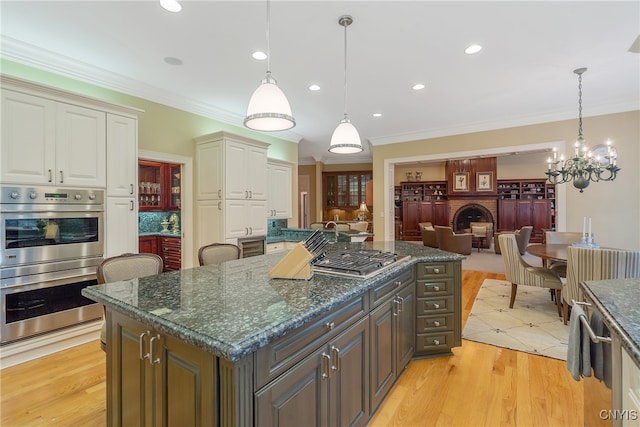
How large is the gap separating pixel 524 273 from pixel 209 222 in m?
4.22

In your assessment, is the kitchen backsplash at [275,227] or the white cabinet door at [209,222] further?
the kitchen backsplash at [275,227]

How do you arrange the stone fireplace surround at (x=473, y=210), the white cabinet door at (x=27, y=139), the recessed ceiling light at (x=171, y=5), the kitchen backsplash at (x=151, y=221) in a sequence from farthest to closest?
the stone fireplace surround at (x=473, y=210) < the kitchen backsplash at (x=151, y=221) < the white cabinet door at (x=27, y=139) < the recessed ceiling light at (x=171, y=5)

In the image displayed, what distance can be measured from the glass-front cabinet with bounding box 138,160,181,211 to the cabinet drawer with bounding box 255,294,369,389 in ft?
14.9

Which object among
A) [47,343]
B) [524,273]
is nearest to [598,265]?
[524,273]

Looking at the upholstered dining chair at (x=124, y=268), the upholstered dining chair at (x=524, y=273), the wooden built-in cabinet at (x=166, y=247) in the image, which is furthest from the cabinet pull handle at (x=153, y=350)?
the upholstered dining chair at (x=524, y=273)

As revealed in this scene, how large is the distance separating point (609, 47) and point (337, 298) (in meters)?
3.73

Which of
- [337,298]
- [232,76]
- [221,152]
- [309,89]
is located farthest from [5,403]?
[309,89]

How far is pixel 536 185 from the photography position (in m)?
9.63

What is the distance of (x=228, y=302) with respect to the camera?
4.38 feet

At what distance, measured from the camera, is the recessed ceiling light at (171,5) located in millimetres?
2199

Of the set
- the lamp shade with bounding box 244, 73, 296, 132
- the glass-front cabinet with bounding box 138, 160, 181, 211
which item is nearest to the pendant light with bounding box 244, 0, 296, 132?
the lamp shade with bounding box 244, 73, 296, 132

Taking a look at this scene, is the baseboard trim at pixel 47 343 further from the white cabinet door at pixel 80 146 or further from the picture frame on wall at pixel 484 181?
the picture frame on wall at pixel 484 181

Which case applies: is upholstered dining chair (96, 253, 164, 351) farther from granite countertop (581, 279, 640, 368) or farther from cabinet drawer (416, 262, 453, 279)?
granite countertop (581, 279, 640, 368)

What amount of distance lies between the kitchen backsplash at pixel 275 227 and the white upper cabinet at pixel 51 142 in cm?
317
